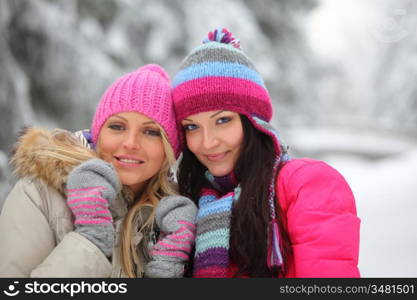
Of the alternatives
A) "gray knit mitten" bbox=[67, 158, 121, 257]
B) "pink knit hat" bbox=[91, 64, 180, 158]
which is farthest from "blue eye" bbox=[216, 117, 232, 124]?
"gray knit mitten" bbox=[67, 158, 121, 257]

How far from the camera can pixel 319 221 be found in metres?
1.97

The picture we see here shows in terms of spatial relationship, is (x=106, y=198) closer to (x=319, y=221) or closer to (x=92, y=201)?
(x=92, y=201)

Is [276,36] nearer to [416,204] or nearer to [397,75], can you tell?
[416,204]

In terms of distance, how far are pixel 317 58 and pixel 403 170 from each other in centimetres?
367

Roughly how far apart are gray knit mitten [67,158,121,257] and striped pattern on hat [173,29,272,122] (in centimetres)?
67

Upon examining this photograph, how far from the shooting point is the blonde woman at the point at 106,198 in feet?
6.21

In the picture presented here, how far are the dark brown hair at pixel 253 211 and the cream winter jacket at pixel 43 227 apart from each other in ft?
1.85

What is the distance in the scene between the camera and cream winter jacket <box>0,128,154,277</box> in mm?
1830

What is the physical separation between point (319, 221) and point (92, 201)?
1.17 meters

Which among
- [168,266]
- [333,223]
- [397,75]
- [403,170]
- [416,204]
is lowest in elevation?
[168,266]

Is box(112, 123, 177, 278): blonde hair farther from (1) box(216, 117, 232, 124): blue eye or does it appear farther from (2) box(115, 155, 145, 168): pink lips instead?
(1) box(216, 117, 232, 124): blue eye

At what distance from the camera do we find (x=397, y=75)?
45.1 feet

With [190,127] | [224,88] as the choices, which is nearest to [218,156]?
[190,127]

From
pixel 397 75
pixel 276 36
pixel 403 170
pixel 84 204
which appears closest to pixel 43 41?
pixel 84 204
